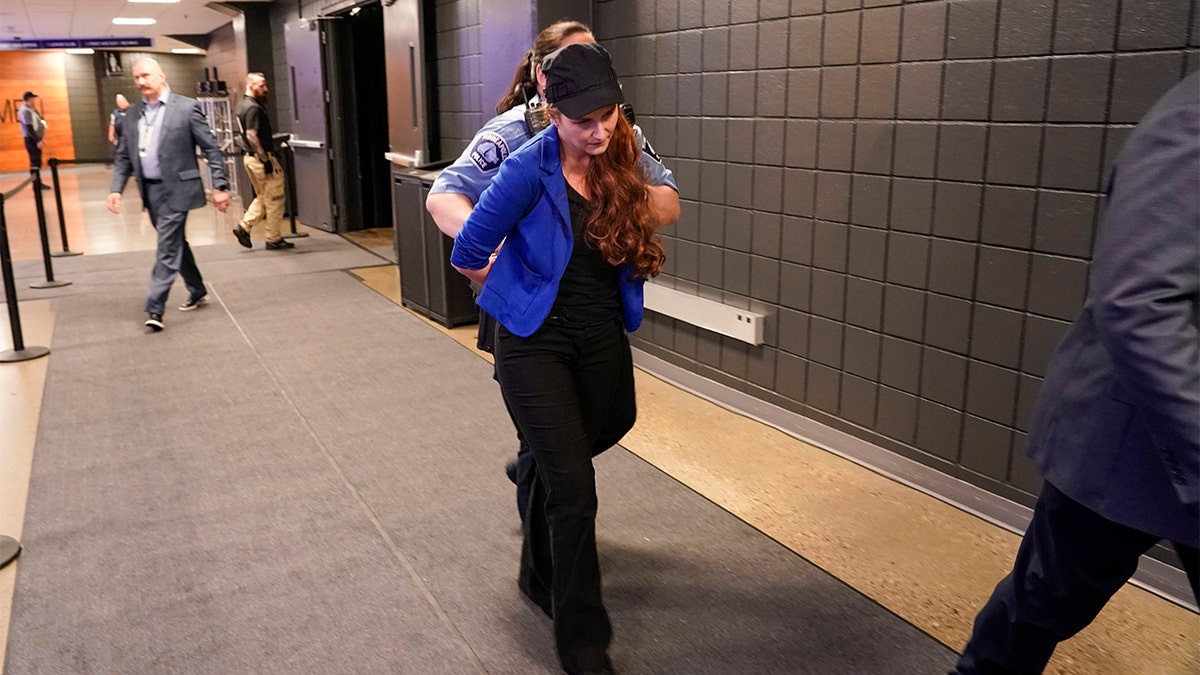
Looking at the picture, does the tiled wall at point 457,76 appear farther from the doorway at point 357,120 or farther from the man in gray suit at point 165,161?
the doorway at point 357,120

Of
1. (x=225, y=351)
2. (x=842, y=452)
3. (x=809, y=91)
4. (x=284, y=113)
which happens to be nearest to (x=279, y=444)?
(x=225, y=351)

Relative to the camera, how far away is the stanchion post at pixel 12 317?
178 inches

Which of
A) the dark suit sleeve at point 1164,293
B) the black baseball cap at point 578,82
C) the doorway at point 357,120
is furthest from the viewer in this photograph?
the doorway at point 357,120

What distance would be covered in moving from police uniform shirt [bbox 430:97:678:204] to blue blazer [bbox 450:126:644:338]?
24 centimetres

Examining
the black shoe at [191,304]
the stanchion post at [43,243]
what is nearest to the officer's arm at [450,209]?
the black shoe at [191,304]

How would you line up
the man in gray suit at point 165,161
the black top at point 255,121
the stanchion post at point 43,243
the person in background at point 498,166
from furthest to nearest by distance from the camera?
the black top at point 255,121 < the stanchion post at point 43,243 < the man in gray suit at point 165,161 < the person in background at point 498,166

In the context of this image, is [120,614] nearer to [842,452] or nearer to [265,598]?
[265,598]

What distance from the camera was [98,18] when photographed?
46.4ft

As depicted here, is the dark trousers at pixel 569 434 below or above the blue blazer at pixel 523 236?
below

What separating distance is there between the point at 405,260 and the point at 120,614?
12.1 feet

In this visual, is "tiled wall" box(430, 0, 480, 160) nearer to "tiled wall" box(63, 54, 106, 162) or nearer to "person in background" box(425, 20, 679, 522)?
"person in background" box(425, 20, 679, 522)

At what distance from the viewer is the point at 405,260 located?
589 cm

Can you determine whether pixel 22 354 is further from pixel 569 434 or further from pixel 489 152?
pixel 569 434

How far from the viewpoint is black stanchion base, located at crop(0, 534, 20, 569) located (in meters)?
2.67
